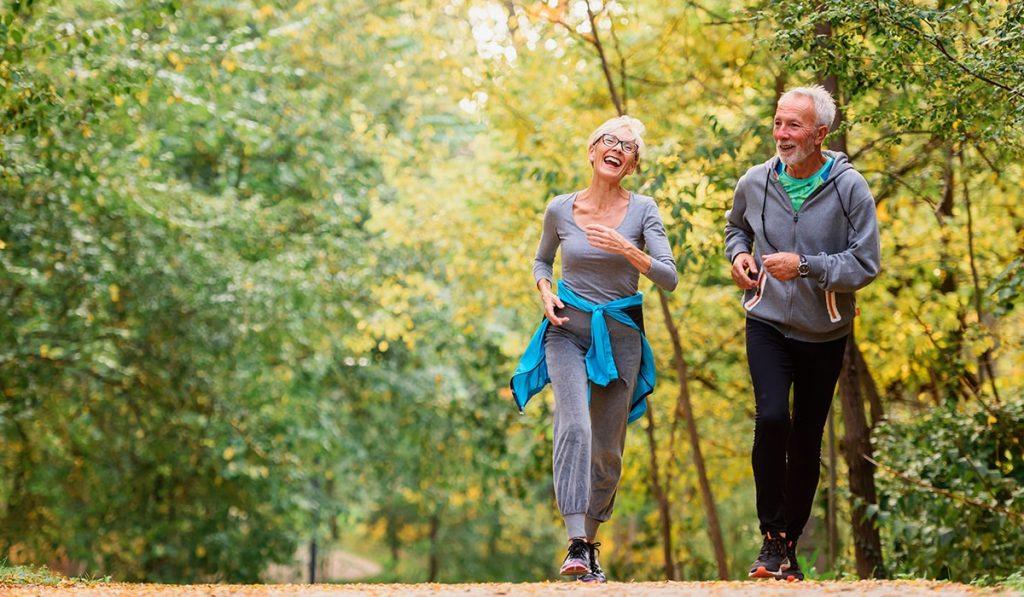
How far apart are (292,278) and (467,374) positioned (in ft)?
11.8

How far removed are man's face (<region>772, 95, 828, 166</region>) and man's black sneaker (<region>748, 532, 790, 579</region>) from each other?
1680 millimetres

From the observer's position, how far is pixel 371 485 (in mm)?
23000

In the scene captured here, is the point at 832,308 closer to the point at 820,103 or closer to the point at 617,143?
the point at 820,103

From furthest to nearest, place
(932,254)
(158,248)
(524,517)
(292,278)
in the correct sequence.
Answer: (524,517), (292,278), (158,248), (932,254)

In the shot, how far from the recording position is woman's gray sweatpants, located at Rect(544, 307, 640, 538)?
5.72m

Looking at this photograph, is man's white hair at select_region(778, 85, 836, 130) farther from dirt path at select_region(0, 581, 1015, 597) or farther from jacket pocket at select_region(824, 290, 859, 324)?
dirt path at select_region(0, 581, 1015, 597)

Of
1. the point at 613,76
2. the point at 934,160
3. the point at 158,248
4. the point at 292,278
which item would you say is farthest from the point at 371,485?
the point at 934,160

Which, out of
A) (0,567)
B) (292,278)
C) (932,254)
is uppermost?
(292,278)

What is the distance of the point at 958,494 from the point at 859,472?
868 mm

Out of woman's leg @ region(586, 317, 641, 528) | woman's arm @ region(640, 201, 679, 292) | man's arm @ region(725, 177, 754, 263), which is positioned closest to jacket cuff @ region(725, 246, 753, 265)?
man's arm @ region(725, 177, 754, 263)

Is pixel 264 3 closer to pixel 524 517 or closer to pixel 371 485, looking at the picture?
pixel 371 485

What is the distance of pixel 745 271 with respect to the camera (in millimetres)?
5641

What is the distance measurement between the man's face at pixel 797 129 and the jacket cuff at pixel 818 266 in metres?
0.47

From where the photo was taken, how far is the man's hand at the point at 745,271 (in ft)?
18.4
